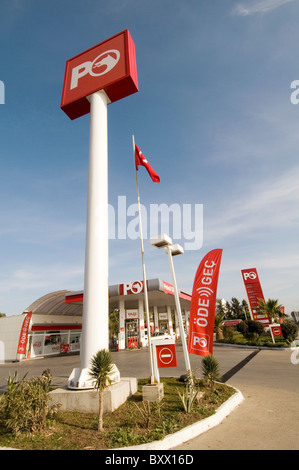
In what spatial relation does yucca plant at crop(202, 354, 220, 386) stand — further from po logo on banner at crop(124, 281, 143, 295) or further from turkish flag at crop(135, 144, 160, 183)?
po logo on banner at crop(124, 281, 143, 295)

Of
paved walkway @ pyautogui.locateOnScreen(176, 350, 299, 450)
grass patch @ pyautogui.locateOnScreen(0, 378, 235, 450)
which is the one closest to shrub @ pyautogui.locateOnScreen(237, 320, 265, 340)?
paved walkway @ pyautogui.locateOnScreen(176, 350, 299, 450)

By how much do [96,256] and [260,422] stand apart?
649 centimetres

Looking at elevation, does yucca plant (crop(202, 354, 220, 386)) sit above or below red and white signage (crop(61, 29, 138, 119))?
below

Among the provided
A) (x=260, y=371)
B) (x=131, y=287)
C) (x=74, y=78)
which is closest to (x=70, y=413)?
(x=260, y=371)

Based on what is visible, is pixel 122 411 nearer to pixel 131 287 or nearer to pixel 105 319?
pixel 105 319

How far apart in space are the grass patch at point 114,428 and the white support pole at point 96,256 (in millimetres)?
1388

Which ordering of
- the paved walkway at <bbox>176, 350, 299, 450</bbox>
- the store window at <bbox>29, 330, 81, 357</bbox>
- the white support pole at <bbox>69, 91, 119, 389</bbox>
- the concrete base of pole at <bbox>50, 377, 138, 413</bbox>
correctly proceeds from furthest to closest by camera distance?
1. the store window at <bbox>29, 330, 81, 357</bbox>
2. the white support pole at <bbox>69, 91, 119, 389</bbox>
3. the concrete base of pole at <bbox>50, 377, 138, 413</bbox>
4. the paved walkway at <bbox>176, 350, 299, 450</bbox>

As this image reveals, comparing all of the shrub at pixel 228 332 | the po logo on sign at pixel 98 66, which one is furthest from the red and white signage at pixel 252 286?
the po logo on sign at pixel 98 66

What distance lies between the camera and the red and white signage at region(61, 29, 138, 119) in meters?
11.2

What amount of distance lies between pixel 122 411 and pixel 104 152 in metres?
8.95

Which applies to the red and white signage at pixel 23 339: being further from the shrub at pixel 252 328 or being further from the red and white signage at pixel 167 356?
the shrub at pixel 252 328


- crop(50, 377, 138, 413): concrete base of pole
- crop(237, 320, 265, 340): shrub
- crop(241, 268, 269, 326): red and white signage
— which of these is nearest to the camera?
crop(50, 377, 138, 413): concrete base of pole

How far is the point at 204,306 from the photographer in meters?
9.09

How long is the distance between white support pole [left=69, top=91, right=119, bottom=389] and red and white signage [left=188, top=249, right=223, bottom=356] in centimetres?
312
